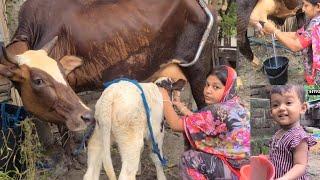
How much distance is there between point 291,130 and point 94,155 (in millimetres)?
1149

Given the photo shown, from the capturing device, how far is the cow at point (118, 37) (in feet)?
11.0

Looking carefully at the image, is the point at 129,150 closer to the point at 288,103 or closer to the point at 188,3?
the point at 288,103

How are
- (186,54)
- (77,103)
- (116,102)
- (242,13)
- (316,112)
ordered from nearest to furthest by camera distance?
(316,112)
(242,13)
(116,102)
(77,103)
(186,54)

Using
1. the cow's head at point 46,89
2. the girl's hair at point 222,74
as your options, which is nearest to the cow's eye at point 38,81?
the cow's head at point 46,89

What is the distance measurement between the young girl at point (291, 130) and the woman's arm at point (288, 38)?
16 cm

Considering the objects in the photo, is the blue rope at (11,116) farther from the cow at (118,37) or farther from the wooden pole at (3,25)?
the wooden pole at (3,25)

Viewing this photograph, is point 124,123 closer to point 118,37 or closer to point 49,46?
point 49,46

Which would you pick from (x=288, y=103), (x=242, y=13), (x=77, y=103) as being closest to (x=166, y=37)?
(x=77, y=103)

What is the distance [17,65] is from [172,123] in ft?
3.18

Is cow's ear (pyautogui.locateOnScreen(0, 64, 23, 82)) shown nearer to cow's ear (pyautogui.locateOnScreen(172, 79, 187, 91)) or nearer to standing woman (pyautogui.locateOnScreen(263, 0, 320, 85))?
cow's ear (pyautogui.locateOnScreen(172, 79, 187, 91))

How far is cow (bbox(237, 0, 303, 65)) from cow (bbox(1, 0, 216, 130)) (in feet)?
4.61

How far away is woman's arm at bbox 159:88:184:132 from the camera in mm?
2607

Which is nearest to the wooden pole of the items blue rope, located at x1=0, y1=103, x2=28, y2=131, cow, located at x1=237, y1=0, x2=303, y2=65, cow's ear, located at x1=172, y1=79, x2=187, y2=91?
blue rope, located at x1=0, y1=103, x2=28, y2=131

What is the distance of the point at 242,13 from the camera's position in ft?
6.88
